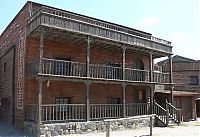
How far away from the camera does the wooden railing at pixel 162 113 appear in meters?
21.0

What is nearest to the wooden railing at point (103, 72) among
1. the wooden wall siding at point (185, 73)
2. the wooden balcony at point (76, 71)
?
the wooden balcony at point (76, 71)

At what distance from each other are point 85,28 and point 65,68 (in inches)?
129

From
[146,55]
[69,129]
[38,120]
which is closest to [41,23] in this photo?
[38,120]

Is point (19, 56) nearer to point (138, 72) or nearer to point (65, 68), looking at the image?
point (65, 68)

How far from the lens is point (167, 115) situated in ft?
69.0

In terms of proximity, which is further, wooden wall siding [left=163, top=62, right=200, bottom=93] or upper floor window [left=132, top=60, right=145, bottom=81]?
wooden wall siding [left=163, top=62, right=200, bottom=93]

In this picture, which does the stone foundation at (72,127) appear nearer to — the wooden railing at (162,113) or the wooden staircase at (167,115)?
the wooden staircase at (167,115)

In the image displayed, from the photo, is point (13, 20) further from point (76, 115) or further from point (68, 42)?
point (76, 115)

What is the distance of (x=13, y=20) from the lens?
2186cm

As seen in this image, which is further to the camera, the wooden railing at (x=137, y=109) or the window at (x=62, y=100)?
the wooden railing at (x=137, y=109)

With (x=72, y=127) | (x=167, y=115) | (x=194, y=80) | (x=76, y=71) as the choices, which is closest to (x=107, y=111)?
(x=76, y=71)

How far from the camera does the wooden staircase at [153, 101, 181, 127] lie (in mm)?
21109

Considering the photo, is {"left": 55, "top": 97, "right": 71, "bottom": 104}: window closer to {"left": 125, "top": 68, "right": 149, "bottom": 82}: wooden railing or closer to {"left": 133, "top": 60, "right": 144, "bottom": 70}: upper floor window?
{"left": 125, "top": 68, "right": 149, "bottom": 82}: wooden railing

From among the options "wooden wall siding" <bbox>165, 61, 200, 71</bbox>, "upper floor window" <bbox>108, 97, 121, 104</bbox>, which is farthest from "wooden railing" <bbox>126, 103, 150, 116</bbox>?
"wooden wall siding" <bbox>165, 61, 200, 71</bbox>
